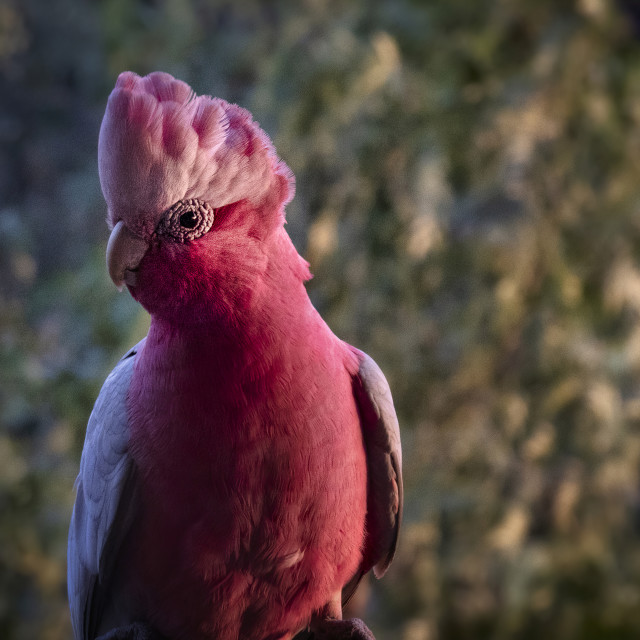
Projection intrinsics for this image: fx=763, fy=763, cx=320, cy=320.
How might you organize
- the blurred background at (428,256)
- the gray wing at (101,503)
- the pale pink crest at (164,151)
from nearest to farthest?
1. the pale pink crest at (164,151)
2. the gray wing at (101,503)
3. the blurred background at (428,256)

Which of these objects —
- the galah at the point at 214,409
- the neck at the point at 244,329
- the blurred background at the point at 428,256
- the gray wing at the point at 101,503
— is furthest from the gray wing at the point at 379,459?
the blurred background at the point at 428,256

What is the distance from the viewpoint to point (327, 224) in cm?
167

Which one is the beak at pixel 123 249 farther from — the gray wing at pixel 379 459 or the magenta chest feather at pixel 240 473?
the gray wing at pixel 379 459

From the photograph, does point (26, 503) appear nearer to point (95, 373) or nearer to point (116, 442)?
point (95, 373)

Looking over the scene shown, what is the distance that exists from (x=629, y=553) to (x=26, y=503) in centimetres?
167

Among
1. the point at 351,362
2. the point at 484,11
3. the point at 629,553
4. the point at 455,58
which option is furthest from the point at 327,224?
the point at 629,553

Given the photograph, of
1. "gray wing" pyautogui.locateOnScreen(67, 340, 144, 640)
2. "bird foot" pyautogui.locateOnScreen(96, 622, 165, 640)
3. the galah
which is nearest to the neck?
the galah

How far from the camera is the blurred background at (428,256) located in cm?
171

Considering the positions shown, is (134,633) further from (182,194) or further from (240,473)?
(182,194)

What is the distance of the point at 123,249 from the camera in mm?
675

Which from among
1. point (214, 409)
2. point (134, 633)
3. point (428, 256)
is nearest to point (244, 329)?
point (214, 409)

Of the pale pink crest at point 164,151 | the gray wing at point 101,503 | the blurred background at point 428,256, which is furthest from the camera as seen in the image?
the blurred background at point 428,256

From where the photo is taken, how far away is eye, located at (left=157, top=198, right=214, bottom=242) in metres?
0.67

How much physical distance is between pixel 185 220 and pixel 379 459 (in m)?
0.38
